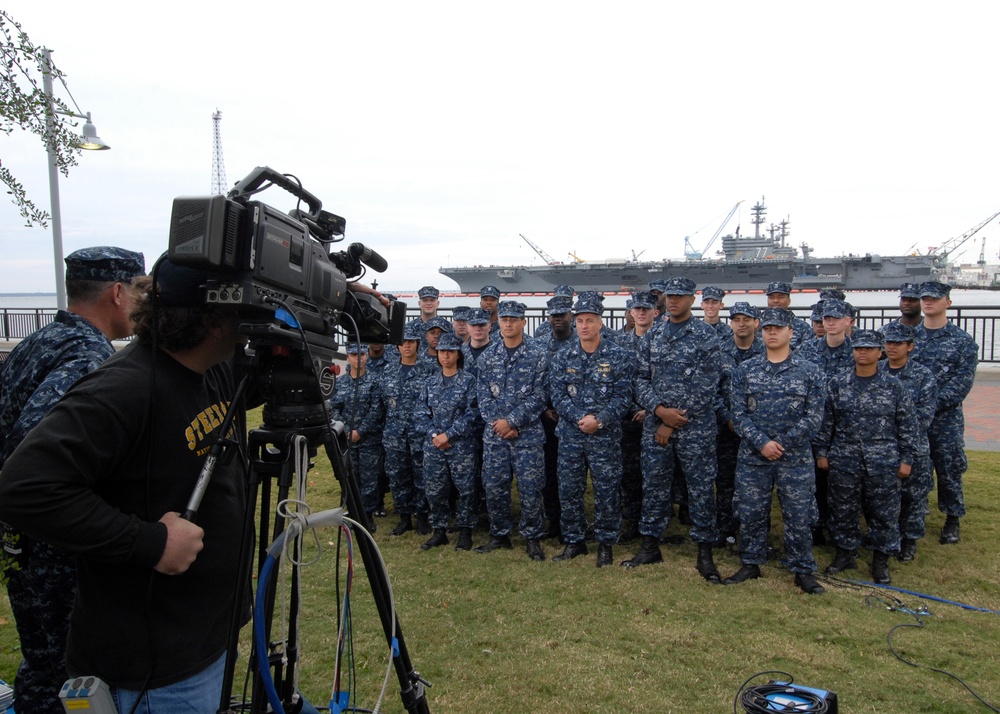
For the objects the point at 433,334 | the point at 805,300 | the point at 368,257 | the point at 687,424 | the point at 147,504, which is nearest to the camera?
the point at 147,504

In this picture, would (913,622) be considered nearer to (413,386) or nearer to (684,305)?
(684,305)

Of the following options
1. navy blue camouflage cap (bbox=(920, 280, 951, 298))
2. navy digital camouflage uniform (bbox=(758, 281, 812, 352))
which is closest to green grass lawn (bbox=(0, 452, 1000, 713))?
navy digital camouflage uniform (bbox=(758, 281, 812, 352))

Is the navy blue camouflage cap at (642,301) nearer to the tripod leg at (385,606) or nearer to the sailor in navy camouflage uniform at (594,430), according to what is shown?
the sailor in navy camouflage uniform at (594,430)

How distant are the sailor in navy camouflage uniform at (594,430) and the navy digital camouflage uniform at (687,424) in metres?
0.21

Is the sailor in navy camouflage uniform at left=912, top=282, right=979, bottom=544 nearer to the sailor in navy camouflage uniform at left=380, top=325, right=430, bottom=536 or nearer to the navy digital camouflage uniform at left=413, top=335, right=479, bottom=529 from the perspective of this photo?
the navy digital camouflage uniform at left=413, top=335, right=479, bottom=529

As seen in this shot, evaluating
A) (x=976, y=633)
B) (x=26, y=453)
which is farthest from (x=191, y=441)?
(x=976, y=633)

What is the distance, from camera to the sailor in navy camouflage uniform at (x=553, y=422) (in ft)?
18.2

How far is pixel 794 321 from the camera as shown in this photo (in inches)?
226

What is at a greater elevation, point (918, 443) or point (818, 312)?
point (818, 312)

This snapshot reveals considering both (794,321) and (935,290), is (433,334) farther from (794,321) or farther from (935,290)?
(935,290)

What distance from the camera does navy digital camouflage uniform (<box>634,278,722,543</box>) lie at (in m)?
4.71

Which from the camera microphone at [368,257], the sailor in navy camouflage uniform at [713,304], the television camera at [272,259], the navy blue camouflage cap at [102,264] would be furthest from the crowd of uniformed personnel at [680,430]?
the television camera at [272,259]

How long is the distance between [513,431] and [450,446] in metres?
0.64

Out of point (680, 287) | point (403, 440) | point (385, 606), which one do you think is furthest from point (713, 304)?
point (385, 606)
